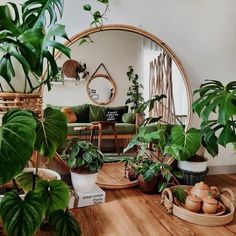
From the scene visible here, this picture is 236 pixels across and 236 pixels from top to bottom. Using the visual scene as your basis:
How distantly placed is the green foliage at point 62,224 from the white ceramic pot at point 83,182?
0.55 meters

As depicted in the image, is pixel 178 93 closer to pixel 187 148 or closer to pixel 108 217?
pixel 187 148

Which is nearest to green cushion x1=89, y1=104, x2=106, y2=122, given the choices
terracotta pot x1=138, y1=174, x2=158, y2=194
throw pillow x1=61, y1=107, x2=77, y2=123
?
throw pillow x1=61, y1=107, x2=77, y2=123

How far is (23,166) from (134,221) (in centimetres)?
91

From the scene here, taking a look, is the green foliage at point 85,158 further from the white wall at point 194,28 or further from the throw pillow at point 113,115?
the white wall at point 194,28

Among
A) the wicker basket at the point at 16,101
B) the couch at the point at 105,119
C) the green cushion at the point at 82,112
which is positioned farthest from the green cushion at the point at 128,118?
the wicker basket at the point at 16,101

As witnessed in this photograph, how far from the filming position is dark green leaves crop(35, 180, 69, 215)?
40.1 inches

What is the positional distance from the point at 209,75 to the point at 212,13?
0.54m

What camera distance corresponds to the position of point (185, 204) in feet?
4.98

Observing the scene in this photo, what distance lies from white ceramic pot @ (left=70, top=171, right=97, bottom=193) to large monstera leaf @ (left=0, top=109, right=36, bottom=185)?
2.78 ft

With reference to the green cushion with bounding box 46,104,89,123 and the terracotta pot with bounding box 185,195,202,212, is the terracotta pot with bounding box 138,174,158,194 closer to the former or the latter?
the terracotta pot with bounding box 185,195,202,212

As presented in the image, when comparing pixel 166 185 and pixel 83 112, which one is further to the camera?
pixel 83 112

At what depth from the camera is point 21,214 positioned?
0.87 meters

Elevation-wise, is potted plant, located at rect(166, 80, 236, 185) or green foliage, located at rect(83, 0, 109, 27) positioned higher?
green foliage, located at rect(83, 0, 109, 27)

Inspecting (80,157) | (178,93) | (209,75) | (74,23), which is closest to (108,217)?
(80,157)
